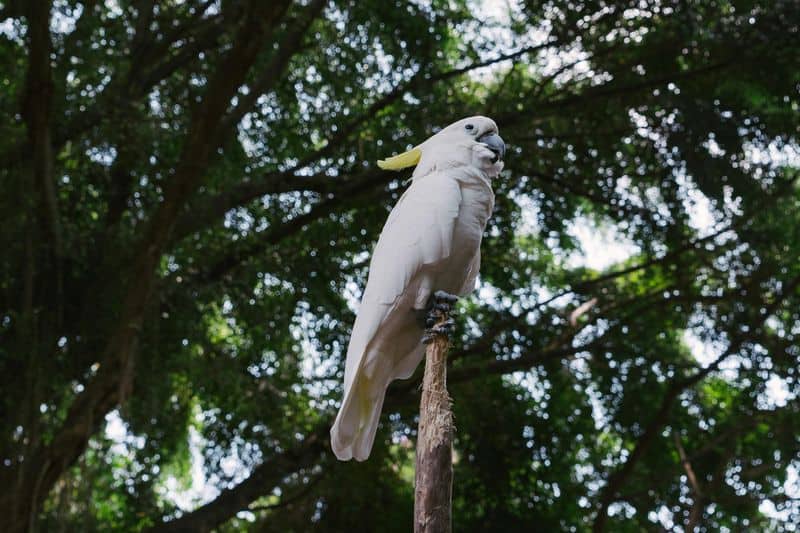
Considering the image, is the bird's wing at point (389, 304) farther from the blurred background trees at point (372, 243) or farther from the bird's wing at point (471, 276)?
the blurred background trees at point (372, 243)

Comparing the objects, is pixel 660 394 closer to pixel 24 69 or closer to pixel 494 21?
pixel 494 21

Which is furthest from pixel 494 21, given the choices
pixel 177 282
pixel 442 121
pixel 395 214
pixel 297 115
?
pixel 395 214

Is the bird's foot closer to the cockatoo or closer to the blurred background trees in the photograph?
the cockatoo

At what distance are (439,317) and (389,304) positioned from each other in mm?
121

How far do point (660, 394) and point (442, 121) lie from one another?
1961mm

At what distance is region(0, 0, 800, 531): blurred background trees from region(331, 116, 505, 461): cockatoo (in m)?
2.20

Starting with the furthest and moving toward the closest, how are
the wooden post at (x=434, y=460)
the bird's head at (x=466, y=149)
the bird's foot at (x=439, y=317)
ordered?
the bird's head at (x=466, y=149) < the bird's foot at (x=439, y=317) < the wooden post at (x=434, y=460)

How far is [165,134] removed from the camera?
5.15m

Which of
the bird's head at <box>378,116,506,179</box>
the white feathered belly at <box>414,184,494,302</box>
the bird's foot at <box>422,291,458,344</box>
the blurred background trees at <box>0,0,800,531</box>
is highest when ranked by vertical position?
the blurred background trees at <box>0,0,800,531</box>

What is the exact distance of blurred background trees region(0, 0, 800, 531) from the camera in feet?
16.3

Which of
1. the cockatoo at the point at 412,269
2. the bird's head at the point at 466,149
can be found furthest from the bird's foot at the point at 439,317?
the bird's head at the point at 466,149

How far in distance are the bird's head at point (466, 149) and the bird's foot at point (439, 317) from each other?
0.33 meters

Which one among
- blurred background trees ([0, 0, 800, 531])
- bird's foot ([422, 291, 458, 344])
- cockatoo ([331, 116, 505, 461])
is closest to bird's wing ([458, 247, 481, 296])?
cockatoo ([331, 116, 505, 461])

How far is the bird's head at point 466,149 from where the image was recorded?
8.44 feet
